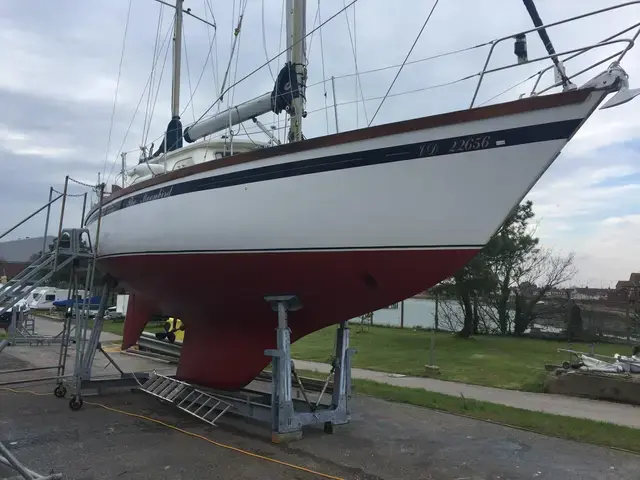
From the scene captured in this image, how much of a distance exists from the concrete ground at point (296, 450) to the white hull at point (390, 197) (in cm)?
212

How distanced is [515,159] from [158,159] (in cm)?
613

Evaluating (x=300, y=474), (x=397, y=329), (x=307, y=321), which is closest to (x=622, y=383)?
(x=307, y=321)

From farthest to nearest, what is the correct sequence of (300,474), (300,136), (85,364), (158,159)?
(158,159) → (85,364) → (300,136) → (300,474)

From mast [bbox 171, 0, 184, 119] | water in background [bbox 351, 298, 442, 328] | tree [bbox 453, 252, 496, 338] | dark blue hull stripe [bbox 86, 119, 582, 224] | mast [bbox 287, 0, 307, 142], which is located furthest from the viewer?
Answer: water in background [bbox 351, 298, 442, 328]

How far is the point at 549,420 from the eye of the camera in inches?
272

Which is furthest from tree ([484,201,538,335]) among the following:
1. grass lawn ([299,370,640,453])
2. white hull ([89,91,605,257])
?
white hull ([89,91,605,257])

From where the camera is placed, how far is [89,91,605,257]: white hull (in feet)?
14.3

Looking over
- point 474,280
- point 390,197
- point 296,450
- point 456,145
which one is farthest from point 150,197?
point 474,280

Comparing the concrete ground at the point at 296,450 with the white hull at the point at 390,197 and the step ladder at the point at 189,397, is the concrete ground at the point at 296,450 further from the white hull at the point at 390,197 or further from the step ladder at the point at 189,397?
the white hull at the point at 390,197

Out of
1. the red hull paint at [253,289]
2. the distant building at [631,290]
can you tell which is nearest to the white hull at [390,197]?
the red hull paint at [253,289]

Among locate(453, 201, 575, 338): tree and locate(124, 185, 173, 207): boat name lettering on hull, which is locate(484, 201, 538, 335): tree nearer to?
locate(453, 201, 575, 338): tree

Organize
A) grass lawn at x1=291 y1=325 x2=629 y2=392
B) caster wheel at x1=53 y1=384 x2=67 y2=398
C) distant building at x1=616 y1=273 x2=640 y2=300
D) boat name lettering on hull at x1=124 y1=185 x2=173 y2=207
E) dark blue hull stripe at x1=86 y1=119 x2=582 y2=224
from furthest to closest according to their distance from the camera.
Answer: distant building at x1=616 y1=273 x2=640 y2=300 → grass lawn at x1=291 y1=325 x2=629 y2=392 → caster wheel at x1=53 y1=384 x2=67 y2=398 → boat name lettering on hull at x1=124 y1=185 x2=173 y2=207 → dark blue hull stripe at x1=86 y1=119 x2=582 y2=224

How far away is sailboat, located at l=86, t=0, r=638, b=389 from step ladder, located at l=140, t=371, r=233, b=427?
0.80 ft

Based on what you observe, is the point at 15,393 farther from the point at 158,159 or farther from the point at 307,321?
the point at 307,321
